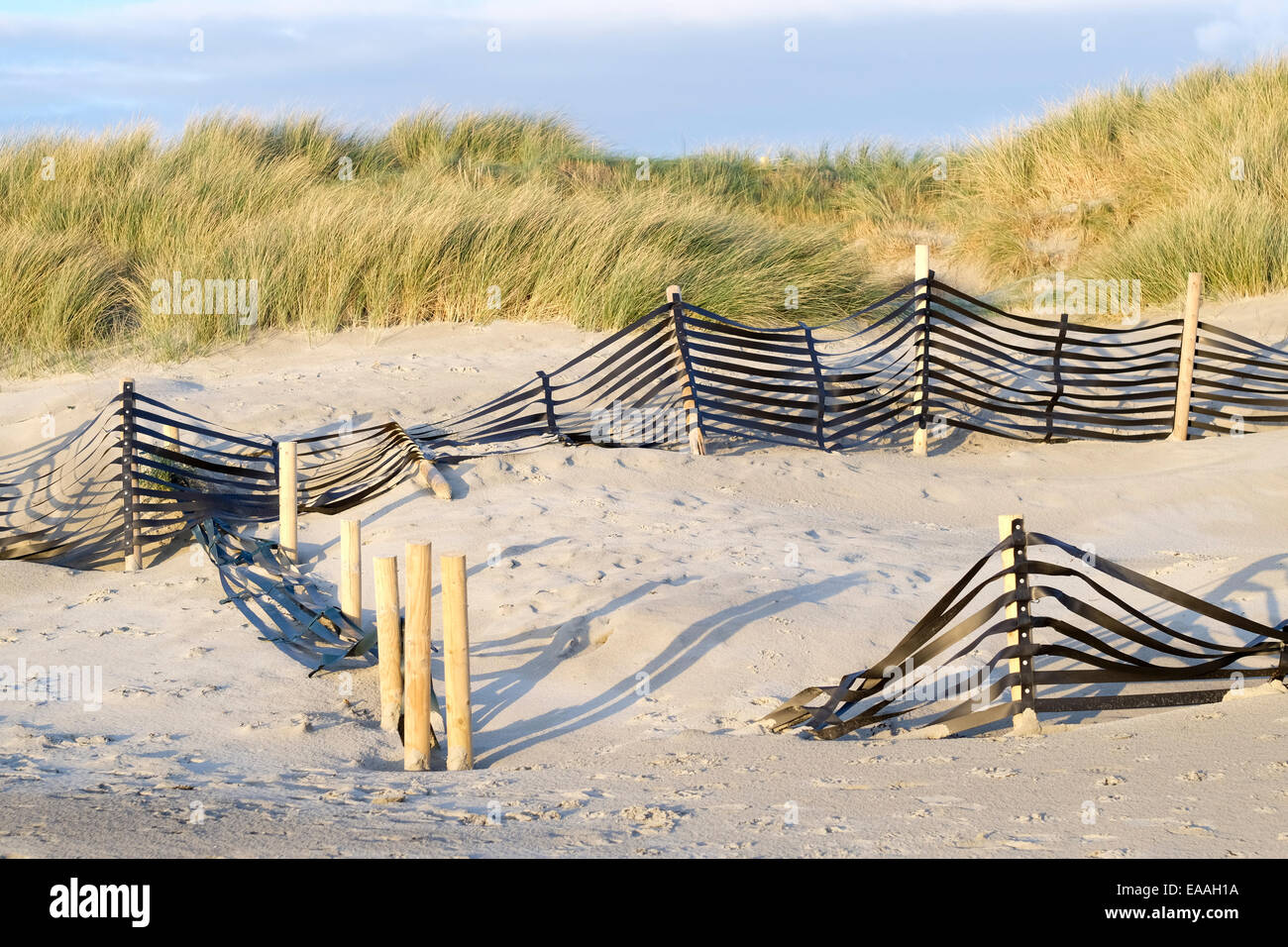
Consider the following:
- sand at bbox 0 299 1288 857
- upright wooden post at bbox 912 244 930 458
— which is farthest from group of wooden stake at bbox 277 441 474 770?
upright wooden post at bbox 912 244 930 458

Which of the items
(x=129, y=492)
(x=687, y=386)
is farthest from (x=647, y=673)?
(x=687, y=386)

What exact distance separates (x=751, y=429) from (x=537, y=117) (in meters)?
9.77

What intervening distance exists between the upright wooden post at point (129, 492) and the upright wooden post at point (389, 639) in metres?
2.99

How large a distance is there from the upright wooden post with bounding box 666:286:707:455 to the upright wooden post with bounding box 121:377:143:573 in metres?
3.44

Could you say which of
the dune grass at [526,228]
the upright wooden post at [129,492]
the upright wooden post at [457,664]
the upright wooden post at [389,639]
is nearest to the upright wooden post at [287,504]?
the upright wooden post at [129,492]

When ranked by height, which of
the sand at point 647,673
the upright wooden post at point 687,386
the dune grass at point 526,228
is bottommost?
the sand at point 647,673

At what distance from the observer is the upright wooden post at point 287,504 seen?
6.33 metres

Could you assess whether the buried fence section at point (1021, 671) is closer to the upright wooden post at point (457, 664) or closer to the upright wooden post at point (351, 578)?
the upright wooden post at point (457, 664)

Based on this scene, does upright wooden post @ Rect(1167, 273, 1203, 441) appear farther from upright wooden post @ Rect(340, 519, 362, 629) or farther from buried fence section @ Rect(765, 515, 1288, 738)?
upright wooden post @ Rect(340, 519, 362, 629)

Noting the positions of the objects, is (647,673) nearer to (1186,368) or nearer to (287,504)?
(287,504)

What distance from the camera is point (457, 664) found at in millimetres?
4164

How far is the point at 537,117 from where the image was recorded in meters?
17.3

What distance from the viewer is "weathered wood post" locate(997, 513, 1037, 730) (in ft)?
14.2

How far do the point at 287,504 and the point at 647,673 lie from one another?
237cm
